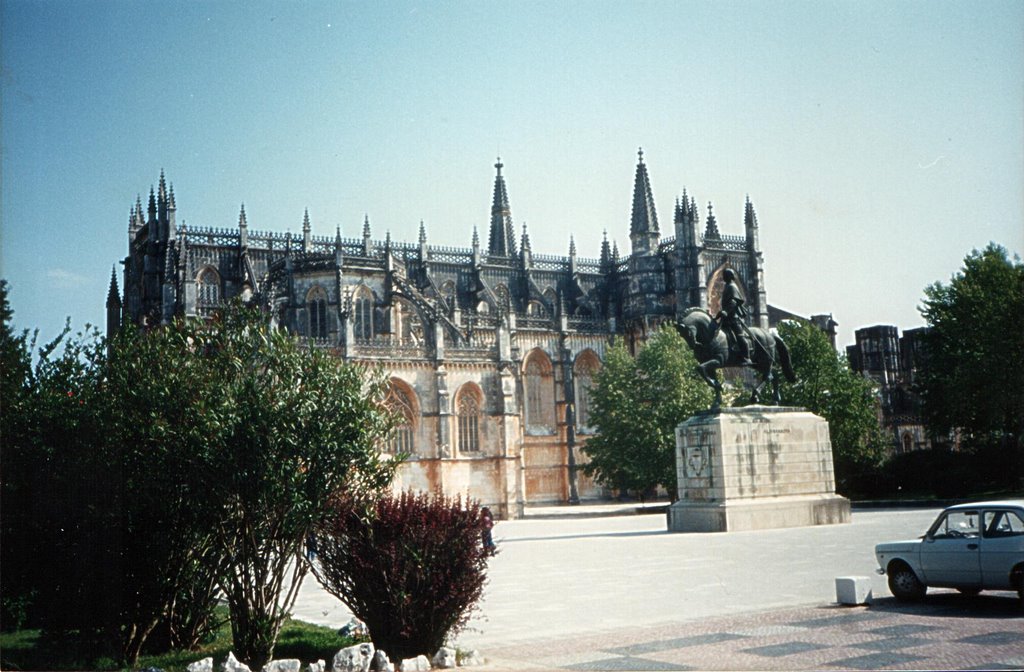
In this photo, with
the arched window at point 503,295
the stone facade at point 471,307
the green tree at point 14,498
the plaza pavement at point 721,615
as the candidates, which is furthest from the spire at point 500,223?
the green tree at point 14,498

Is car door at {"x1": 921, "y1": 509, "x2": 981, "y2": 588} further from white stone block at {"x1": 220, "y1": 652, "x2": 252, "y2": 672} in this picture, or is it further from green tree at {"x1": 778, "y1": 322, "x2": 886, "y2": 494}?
green tree at {"x1": 778, "y1": 322, "x2": 886, "y2": 494}

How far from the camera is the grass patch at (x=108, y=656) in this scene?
1223cm

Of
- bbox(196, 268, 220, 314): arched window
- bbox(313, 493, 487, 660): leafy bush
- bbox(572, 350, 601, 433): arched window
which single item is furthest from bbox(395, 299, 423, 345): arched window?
bbox(313, 493, 487, 660): leafy bush

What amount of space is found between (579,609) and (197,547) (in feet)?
18.6

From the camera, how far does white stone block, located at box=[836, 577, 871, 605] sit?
556 inches

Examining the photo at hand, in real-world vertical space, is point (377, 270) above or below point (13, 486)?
above

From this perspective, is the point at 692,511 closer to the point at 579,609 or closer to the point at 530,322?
the point at 579,609

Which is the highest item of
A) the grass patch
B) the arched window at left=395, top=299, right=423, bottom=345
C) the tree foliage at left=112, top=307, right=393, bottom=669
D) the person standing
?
the arched window at left=395, top=299, right=423, bottom=345

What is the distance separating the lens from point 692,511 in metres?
29.5

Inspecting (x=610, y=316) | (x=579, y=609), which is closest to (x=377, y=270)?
(x=610, y=316)

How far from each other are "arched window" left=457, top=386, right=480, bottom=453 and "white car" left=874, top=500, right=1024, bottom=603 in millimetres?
39649

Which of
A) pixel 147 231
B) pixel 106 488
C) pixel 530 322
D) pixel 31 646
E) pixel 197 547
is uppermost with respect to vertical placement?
pixel 147 231


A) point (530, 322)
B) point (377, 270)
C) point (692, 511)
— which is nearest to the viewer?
point (692, 511)

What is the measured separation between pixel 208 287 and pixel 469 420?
759 inches
